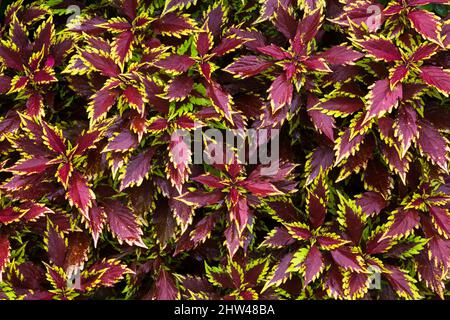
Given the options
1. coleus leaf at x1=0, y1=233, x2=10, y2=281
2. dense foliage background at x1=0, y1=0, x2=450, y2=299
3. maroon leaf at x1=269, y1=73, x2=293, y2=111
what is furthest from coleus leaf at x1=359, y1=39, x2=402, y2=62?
coleus leaf at x1=0, y1=233, x2=10, y2=281

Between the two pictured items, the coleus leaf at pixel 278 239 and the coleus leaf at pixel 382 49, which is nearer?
the coleus leaf at pixel 382 49

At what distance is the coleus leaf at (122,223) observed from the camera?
1.77 m

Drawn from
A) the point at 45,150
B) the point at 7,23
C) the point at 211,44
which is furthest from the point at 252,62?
the point at 7,23

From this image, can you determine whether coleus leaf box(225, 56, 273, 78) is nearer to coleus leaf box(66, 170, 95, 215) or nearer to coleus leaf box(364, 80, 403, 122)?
coleus leaf box(364, 80, 403, 122)

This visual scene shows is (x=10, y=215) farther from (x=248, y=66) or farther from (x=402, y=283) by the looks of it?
(x=402, y=283)

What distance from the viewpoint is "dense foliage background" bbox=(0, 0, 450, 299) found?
5.74 feet

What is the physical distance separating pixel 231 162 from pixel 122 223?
16.3 inches

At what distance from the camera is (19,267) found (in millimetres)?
1834

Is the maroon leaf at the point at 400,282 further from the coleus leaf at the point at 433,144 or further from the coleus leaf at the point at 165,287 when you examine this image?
the coleus leaf at the point at 165,287

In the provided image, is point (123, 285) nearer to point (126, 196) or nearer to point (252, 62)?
point (126, 196)

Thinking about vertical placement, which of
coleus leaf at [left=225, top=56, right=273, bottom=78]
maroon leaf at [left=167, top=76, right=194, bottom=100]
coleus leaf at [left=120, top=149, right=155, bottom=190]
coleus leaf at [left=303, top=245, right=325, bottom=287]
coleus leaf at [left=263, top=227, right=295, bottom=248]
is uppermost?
coleus leaf at [left=225, top=56, right=273, bottom=78]

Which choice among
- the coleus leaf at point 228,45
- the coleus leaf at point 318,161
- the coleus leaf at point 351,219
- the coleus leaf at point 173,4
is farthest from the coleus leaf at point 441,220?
the coleus leaf at point 173,4

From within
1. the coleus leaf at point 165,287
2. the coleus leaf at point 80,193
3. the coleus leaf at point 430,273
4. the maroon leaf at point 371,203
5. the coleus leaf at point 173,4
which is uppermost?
the coleus leaf at point 173,4

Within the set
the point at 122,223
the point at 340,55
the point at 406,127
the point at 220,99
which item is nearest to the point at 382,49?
the point at 340,55
